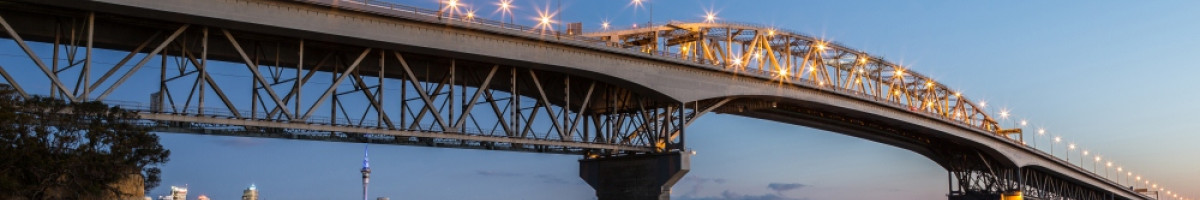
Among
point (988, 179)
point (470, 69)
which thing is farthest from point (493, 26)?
point (988, 179)

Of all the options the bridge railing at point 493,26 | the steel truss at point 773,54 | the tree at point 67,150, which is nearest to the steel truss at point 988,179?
the steel truss at point 773,54

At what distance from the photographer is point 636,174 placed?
7275cm

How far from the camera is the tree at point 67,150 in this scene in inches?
1597

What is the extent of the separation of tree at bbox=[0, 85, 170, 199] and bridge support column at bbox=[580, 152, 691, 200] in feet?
108

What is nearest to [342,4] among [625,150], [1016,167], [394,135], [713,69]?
[394,135]

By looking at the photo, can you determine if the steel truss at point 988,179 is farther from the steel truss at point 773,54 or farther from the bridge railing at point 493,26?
the bridge railing at point 493,26

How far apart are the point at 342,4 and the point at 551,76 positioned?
56.9 feet

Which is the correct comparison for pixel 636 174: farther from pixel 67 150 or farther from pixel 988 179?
pixel 988 179

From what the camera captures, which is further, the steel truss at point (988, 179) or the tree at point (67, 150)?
the steel truss at point (988, 179)

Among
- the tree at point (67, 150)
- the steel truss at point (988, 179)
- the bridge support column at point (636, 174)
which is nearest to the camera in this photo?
the tree at point (67, 150)

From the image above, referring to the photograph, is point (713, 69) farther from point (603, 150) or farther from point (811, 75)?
point (811, 75)

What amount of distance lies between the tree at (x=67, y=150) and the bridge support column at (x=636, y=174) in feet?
108

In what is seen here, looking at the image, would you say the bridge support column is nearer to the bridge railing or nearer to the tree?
the bridge railing

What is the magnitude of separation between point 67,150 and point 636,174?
37.5 meters
